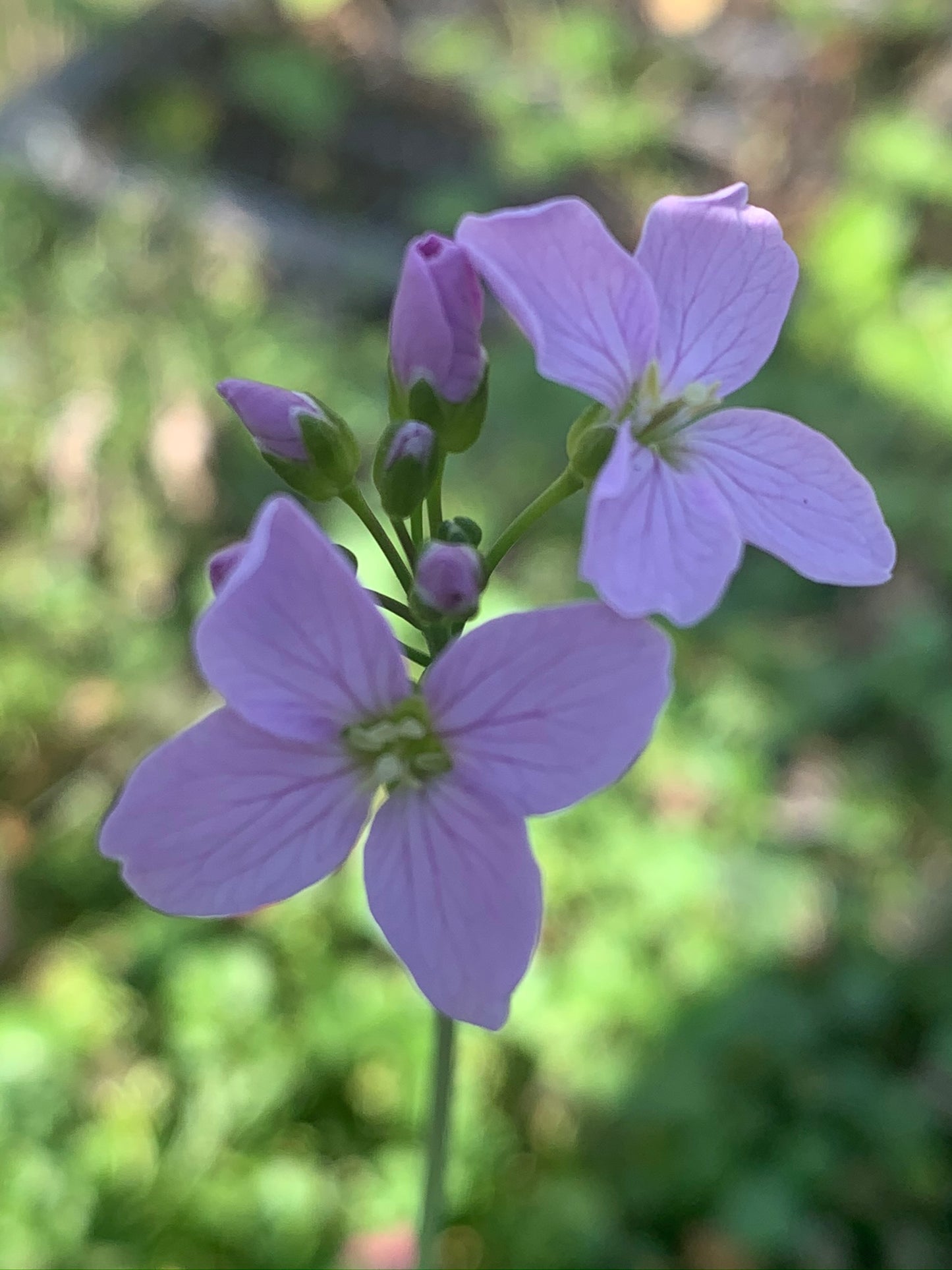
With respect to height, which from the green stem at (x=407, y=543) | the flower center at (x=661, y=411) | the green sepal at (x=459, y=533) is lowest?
the green stem at (x=407, y=543)

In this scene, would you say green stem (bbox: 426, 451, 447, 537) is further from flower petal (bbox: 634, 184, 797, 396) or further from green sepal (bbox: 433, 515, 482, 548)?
flower petal (bbox: 634, 184, 797, 396)

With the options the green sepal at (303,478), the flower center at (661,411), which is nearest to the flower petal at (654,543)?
the flower center at (661,411)

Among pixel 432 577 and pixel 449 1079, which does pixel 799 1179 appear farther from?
pixel 432 577

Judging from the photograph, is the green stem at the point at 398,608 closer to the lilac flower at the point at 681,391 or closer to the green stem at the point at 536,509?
the green stem at the point at 536,509

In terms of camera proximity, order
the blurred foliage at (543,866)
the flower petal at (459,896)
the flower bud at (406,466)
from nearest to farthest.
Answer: the flower petal at (459,896), the flower bud at (406,466), the blurred foliage at (543,866)

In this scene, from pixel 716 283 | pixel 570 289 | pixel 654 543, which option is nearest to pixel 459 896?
pixel 654 543

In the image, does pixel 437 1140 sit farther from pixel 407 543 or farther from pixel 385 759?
pixel 407 543
